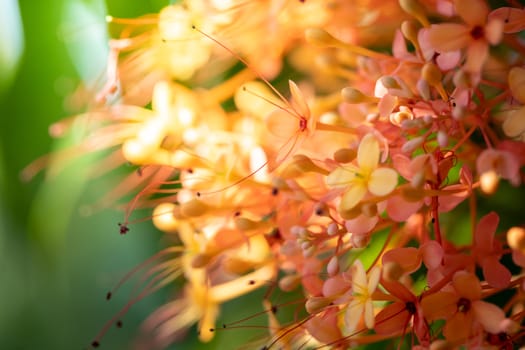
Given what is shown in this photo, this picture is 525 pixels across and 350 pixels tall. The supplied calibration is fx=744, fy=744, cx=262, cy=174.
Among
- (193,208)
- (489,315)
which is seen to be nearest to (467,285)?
(489,315)

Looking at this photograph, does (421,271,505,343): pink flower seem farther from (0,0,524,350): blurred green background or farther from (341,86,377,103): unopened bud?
(0,0,524,350): blurred green background

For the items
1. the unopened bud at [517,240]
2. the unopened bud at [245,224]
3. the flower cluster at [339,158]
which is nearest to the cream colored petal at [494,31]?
the flower cluster at [339,158]

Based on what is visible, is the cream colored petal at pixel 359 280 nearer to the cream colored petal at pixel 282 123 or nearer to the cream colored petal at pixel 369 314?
the cream colored petal at pixel 369 314

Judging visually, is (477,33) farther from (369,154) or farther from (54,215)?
(54,215)

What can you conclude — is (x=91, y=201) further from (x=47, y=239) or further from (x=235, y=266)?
(x=235, y=266)

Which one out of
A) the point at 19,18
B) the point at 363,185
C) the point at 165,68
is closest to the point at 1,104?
the point at 19,18

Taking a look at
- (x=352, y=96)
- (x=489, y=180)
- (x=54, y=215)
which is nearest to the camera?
(x=489, y=180)

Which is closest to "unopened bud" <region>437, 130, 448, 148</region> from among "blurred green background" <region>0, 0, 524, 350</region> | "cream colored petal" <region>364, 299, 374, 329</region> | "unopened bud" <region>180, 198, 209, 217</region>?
"cream colored petal" <region>364, 299, 374, 329</region>

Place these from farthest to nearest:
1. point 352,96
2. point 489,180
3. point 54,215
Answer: point 54,215
point 352,96
point 489,180

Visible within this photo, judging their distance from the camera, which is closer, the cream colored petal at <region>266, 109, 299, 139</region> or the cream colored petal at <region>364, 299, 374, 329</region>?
the cream colored petal at <region>364, 299, 374, 329</region>
